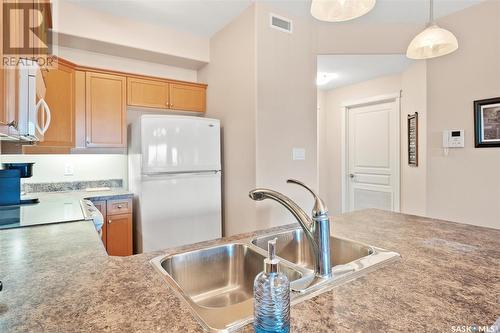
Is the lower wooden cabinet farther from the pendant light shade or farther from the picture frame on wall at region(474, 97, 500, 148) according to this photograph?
the picture frame on wall at region(474, 97, 500, 148)

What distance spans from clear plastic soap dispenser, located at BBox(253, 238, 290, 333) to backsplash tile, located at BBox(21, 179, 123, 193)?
9.37ft

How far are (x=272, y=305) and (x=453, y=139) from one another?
2.91 m

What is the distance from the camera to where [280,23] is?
257 centimetres

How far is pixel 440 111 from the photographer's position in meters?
2.73

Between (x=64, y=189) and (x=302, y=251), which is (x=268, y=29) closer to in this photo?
(x=302, y=251)

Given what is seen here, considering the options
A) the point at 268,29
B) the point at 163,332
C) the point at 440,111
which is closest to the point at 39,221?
the point at 163,332

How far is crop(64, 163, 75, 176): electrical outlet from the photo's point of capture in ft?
9.02

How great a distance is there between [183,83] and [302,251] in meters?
2.48

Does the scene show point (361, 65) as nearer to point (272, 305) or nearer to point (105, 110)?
point (105, 110)

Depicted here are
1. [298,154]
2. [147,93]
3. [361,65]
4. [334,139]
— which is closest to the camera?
[298,154]

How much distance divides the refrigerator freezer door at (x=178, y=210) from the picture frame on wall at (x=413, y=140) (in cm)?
235

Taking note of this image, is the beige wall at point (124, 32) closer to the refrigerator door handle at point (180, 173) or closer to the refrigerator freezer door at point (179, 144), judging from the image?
Answer: the refrigerator freezer door at point (179, 144)

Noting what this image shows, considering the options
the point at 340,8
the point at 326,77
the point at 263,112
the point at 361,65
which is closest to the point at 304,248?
the point at 340,8

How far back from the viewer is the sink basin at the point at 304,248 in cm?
114
